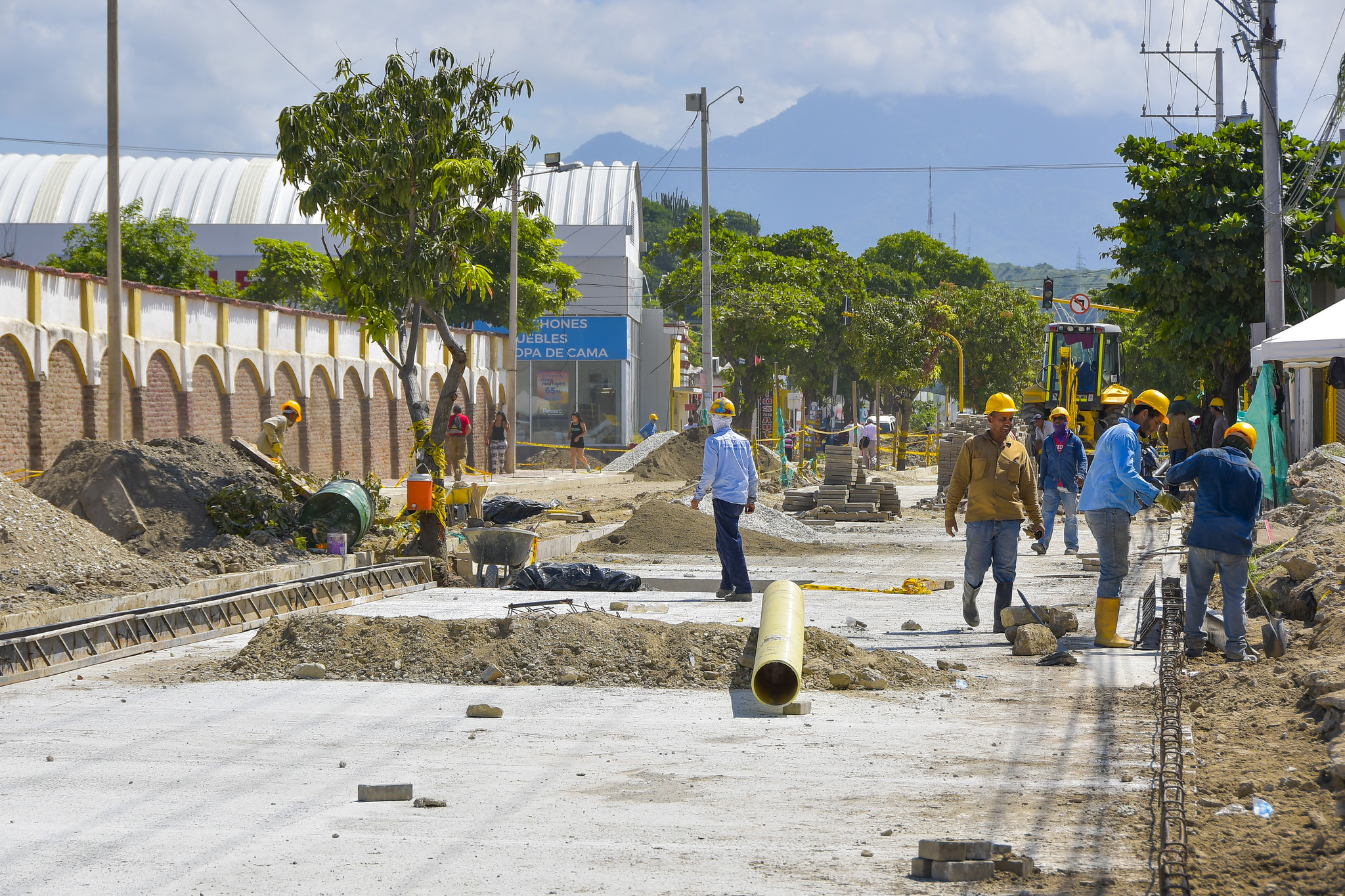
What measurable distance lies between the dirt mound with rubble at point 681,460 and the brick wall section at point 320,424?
29.7 ft

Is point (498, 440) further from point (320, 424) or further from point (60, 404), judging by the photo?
point (60, 404)

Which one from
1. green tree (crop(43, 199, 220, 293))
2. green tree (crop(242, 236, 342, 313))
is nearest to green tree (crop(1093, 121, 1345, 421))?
green tree (crop(242, 236, 342, 313))

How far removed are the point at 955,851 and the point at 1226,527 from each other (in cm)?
501

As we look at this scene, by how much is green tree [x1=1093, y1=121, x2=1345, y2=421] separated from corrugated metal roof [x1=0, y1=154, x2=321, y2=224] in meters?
49.1

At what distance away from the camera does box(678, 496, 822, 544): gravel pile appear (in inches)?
781

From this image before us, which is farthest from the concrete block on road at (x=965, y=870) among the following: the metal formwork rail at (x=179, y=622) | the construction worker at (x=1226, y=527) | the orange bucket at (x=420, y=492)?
the orange bucket at (x=420, y=492)

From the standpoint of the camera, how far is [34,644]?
28.2ft

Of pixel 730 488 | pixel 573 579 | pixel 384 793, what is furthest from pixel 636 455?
pixel 384 793

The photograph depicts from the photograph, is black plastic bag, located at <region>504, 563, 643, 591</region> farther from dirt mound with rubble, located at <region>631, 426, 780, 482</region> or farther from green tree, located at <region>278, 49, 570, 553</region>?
dirt mound with rubble, located at <region>631, 426, 780, 482</region>

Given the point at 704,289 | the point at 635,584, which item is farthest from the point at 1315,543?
the point at 704,289

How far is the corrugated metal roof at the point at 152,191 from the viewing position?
65625 mm

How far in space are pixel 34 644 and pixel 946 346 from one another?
59970 mm

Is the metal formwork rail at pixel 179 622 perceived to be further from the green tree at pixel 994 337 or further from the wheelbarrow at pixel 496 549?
the green tree at pixel 994 337

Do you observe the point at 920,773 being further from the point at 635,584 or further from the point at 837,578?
the point at 837,578
